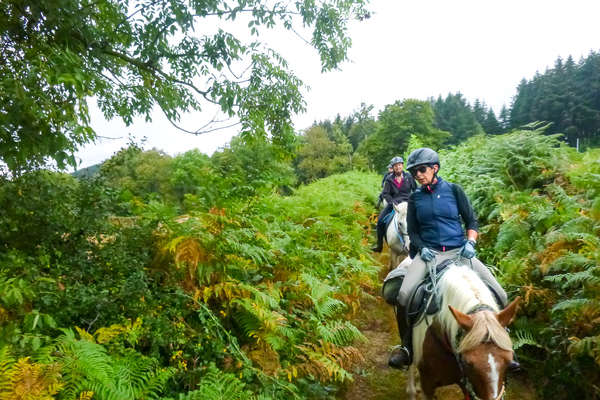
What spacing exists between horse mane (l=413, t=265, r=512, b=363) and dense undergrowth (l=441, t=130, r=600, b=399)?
1.80 m

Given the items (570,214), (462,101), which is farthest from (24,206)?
(462,101)

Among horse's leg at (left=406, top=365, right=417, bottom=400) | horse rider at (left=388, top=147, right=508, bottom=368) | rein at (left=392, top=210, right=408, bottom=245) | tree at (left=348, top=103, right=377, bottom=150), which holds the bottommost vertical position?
horse's leg at (left=406, top=365, right=417, bottom=400)

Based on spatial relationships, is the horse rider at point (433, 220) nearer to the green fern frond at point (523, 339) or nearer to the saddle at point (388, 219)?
the green fern frond at point (523, 339)

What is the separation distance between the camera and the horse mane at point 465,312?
8.50ft

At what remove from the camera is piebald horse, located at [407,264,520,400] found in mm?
2551

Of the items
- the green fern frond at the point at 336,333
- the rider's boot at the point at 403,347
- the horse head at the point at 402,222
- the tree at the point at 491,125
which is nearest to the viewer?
the rider's boot at the point at 403,347

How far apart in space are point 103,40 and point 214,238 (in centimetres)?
294

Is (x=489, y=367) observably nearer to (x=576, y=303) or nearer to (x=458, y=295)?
(x=458, y=295)

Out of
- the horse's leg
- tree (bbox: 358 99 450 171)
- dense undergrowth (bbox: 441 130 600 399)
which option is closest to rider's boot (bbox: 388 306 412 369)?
the horse's leg

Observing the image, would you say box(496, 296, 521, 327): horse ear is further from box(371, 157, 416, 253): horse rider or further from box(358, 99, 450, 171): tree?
box(358, 99, 450, 171): tree

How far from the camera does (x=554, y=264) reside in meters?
5.06

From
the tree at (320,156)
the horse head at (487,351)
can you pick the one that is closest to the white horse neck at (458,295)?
the horse head at (487,351)

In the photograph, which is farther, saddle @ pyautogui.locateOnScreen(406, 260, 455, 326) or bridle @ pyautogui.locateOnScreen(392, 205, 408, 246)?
bridle @ pyautogui.locateOnScreen(392, 205, 408, 246)

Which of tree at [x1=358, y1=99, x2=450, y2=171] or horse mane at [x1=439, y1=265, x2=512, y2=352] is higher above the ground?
tree at [x1=358, y1=99, x2=450, y2=171]
